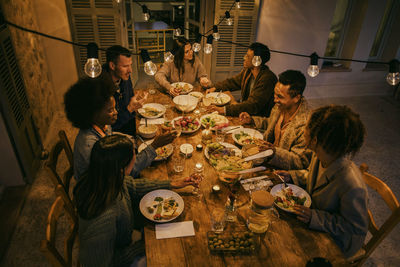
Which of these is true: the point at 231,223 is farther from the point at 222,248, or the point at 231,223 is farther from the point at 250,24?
the point at 250,24

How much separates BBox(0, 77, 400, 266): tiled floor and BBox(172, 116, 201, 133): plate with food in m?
1.67

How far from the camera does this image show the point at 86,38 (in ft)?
14.8

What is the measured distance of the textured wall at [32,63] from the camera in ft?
10.3

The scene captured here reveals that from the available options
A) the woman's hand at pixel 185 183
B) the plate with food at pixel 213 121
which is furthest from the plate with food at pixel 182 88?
the woman's hand at pixel 185 183

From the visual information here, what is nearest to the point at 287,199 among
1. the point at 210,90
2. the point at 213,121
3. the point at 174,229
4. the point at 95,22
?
the point at 174,229

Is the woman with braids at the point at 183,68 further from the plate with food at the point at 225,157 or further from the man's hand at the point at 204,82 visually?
the plate with food at the point at 225,157

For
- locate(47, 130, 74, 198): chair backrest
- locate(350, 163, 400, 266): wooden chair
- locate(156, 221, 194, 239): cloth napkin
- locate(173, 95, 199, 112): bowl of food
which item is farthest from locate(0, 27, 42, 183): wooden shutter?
locate(350, 163, 400, 266): wooden chair

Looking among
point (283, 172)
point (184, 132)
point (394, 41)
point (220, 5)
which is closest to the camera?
point (283, 172)

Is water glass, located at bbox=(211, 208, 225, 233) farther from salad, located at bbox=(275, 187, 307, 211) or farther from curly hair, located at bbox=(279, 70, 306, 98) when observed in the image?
curly hair, located at bbox=(279, 70, 306, 98)

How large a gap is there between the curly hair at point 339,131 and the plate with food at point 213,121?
105 cm

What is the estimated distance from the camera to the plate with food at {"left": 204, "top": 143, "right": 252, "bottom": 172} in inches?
75.7

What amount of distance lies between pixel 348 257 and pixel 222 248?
93 centimetres

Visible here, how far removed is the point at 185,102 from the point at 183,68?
2.92 feet

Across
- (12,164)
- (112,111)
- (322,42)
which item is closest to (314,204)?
(112,111)
